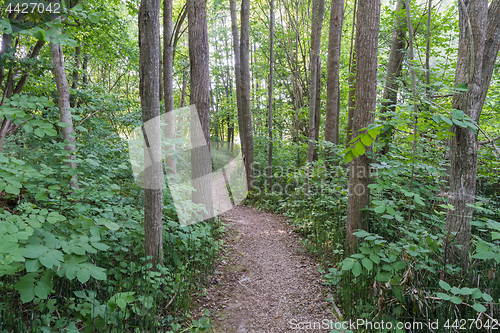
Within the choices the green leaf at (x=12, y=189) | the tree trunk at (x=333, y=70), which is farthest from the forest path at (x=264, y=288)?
the tree trunk at (x=333, y=70)

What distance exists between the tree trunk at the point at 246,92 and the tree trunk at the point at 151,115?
19.0 feet

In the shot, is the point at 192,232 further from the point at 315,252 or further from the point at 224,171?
the point at 224,171

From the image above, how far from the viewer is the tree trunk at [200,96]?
180 inches

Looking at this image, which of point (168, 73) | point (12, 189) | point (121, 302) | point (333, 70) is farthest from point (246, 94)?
point (121, 302)

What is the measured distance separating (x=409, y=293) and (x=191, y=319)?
2080 millimetres

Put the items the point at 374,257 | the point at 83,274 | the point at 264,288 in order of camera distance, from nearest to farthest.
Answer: the point at 83,274 → the point at 374,257 → the point at 264,288

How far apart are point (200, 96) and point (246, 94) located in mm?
3724

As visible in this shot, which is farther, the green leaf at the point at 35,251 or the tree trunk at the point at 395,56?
the tree trunk at the point at 395,56

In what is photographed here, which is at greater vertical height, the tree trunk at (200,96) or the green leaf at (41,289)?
the tree trunk at (200,96)

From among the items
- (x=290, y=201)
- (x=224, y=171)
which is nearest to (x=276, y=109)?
(x=224, y=171)

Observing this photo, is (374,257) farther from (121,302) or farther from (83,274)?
(83,274)

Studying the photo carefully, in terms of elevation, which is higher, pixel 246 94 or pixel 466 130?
pixel 246 94

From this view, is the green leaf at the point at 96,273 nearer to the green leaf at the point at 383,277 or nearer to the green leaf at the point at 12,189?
the green leaf at the point at 12,189

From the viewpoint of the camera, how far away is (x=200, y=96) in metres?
4.75
